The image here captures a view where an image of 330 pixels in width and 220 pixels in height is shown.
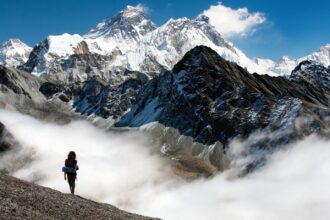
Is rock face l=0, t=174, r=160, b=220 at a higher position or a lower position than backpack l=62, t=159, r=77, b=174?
lower

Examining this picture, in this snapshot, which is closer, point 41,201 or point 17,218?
point 17,218

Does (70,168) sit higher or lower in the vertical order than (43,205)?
higher

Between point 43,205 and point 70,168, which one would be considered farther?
point 70,168

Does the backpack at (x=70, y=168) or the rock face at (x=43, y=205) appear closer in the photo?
the rock face at (x=43, y=205)

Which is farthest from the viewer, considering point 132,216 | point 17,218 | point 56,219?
point 132,216

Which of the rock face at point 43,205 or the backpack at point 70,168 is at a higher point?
the backpack at point 70,168

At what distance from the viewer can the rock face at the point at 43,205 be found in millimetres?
42656

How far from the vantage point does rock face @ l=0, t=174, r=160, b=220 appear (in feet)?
140

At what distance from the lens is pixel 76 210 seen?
154ft

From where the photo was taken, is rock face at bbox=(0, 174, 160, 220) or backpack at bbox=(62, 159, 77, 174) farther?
backpack at bbox=(62, 159, 77, 174)

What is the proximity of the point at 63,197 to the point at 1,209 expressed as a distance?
1017 centimetres

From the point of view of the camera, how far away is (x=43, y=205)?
45844 mm

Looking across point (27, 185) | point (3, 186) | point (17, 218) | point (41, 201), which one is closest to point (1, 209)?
point (17, 218)

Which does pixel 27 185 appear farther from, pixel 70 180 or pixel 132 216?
pixel 132 216
